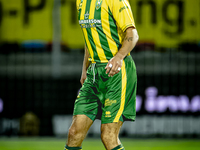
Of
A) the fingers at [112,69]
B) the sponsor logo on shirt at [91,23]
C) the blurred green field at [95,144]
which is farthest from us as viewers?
the blurred green field at [95,144]

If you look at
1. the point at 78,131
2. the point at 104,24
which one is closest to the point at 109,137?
the point at 78,131

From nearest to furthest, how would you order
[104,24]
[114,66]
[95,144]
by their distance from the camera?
[114,66] < [104,24] < [95,144]

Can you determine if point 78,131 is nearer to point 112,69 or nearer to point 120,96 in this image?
point 120,96

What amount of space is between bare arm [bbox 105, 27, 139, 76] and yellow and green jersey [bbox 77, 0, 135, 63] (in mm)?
62

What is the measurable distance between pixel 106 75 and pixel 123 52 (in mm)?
281

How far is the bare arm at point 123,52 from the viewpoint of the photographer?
10.2 feet

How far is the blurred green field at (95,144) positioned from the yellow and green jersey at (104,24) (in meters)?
4.07

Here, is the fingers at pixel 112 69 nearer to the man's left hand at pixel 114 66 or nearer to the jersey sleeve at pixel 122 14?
the man's left hand at pixel 114 66

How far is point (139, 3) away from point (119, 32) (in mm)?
5132

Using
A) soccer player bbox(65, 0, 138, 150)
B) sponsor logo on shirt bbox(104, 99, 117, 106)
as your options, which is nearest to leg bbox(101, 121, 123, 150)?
soccer player bbox(65, 0, 138, 150)

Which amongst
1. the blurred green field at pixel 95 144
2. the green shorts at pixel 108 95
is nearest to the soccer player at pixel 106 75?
the green shorts at pixel 108 95

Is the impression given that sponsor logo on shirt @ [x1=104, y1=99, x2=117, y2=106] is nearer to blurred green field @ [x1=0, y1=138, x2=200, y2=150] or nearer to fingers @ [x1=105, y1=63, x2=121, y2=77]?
fingers @ [x1=105, y1=63, x2=121, y2=77]

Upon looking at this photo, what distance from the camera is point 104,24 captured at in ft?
10.6

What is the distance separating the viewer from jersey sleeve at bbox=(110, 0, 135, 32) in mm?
3146
